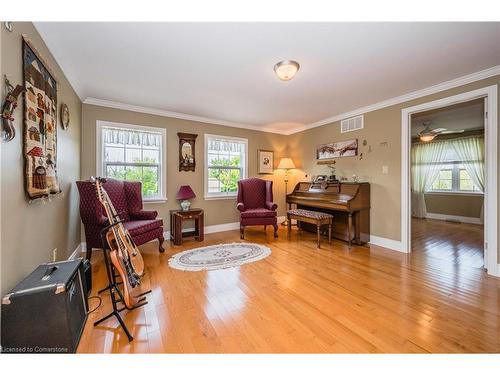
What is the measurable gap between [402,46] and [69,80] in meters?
3.70

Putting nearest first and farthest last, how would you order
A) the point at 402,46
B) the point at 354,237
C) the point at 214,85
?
the point at 402,46, the point at 214,85, the point at 354,237

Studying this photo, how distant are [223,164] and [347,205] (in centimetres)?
259

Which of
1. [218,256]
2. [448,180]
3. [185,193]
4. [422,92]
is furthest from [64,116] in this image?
[448,180]

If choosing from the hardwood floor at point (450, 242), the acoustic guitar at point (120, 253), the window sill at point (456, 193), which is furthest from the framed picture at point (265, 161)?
the window sill at point (456, 193)

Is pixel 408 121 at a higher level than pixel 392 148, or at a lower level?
higher

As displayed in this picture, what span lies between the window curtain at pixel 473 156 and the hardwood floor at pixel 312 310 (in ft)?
12.4

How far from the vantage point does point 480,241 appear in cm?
366

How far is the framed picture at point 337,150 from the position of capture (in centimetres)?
391

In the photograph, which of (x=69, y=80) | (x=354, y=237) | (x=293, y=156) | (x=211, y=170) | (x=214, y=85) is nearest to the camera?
(x=69, y=80)

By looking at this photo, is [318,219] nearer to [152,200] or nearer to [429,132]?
[152,200]

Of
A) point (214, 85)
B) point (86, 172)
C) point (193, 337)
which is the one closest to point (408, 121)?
point (214, 85)

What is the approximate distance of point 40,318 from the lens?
1198mm

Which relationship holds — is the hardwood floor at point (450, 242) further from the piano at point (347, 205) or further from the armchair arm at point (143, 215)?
the armchair arm at point (143, 215)

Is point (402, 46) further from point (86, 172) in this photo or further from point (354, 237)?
point (86, 172)
